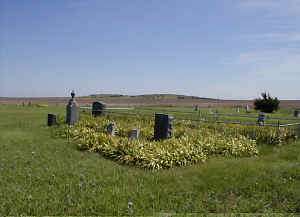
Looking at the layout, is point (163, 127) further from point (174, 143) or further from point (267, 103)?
point (267, 103)

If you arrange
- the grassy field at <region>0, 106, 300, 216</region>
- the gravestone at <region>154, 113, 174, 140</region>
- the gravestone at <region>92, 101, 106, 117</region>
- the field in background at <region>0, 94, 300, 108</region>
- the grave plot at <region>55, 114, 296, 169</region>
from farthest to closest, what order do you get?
the field in background at <region>0, 94, 300, 108</region>, the gravestone at <region>92, 101, 106, 117</region>, the gravestone at <region>154, 113, 174, 140</region>, the grave plot at <region>55, 114, 296, 169</region>, the grassy field at <region>0, 106, 300, 216</region>

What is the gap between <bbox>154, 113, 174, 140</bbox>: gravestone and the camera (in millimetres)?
12695

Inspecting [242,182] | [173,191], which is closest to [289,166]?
[242,182]

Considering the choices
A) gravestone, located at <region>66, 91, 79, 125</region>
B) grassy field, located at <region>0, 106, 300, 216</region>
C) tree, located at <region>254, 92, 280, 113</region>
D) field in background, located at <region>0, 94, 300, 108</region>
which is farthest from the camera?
field in background, located at <region>0, 94, 300, 108</region>

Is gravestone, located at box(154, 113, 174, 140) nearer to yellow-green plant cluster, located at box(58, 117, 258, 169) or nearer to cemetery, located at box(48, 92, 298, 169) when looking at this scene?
cemetery, located at box(48, 92, 298, 169)

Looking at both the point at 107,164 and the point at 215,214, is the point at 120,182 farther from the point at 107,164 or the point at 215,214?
the point at 215,214

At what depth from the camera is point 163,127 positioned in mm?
12766

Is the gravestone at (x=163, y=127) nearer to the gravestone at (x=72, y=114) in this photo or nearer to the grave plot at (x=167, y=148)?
the grave plot at (x=167, y=148)

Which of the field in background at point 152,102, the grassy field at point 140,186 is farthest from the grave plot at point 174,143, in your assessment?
the field in background at point 152,102

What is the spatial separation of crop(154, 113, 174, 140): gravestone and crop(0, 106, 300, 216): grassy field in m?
2.96

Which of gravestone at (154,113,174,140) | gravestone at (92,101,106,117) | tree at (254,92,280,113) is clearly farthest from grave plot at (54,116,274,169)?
tree at (254,92,280,113)

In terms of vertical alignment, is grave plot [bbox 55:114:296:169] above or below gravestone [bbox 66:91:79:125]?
below

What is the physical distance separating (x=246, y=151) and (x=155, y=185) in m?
4.99

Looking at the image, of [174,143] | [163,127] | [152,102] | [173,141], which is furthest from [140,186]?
[152,102]
